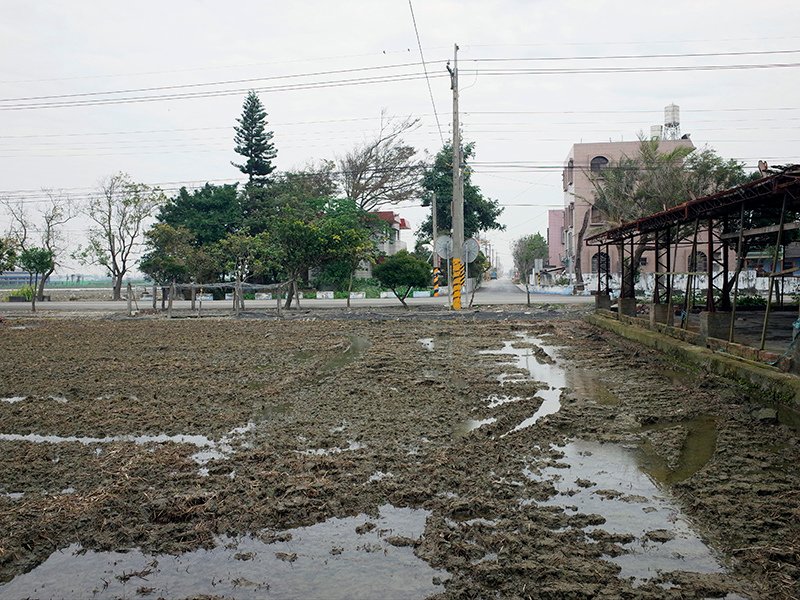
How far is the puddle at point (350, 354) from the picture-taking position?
39.0ft

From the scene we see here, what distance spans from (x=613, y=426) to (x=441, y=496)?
9.50 ft

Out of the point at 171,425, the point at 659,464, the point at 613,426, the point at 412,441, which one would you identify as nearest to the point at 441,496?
the point at 412,441

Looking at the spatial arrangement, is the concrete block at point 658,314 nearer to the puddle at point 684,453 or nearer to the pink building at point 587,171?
the puddle at point 684,453

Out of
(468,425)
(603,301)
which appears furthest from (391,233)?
(468,425)

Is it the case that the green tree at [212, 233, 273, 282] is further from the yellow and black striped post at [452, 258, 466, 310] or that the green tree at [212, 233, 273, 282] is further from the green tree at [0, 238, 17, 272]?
the yellow and black striped post at [452, 258, 466, 310]

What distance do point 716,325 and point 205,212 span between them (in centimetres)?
3968

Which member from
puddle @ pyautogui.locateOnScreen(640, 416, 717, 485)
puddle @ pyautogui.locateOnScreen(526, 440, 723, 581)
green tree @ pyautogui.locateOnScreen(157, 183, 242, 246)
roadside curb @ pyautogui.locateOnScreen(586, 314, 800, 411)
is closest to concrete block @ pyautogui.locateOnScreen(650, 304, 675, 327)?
roadside curb @ pyautogui.locateOnScreen(586, 314, 800, 411)

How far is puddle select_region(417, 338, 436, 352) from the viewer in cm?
1431

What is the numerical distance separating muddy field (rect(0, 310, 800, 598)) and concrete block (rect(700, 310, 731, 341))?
1.15 meters

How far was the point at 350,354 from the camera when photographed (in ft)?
44.7

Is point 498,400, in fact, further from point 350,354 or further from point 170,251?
point 170,251

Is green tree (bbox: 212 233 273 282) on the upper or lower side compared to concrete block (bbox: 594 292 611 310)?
upper

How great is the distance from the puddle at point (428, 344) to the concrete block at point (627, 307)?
533 centimetres

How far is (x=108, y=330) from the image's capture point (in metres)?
19.9
